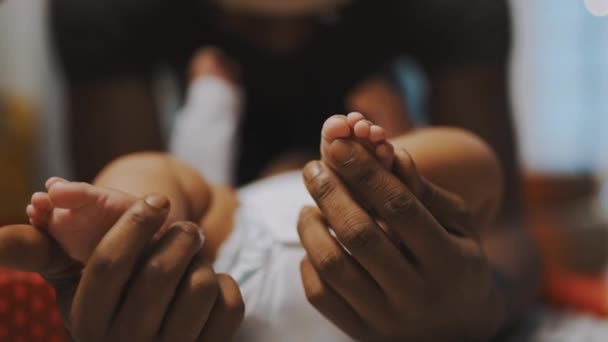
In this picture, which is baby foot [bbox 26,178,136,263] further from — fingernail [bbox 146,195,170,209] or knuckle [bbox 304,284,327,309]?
knuckle [bbox 304,284,327,309]

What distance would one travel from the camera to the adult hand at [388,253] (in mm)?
413

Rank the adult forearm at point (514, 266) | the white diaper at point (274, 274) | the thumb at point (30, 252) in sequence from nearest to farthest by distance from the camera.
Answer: the thumb at point (30, 252) < the white diaper at point (274, 274) < the adult forearm at point (514, 266)

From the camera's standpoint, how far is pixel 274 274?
0.52 m

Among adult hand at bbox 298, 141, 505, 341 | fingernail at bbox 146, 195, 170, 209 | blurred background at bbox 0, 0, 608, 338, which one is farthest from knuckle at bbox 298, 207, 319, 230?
blurred background at bbox 0, 0, 608, 338

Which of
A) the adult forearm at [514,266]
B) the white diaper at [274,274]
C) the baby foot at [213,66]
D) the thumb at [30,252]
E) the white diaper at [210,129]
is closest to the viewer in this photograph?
the thumb at [30,252]

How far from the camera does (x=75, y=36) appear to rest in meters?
0.90

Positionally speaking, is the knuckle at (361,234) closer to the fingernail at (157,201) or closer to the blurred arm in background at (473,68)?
the fingernail at (157,201)

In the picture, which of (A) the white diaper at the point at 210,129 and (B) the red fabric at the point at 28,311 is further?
(A) the white diaper at the point at 210,129

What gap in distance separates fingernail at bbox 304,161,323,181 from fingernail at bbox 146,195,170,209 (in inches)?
3.9

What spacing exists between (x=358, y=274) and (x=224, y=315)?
10 cm

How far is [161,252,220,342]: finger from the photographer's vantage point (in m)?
0.41

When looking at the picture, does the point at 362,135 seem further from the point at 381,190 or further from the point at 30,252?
the point at 30,252

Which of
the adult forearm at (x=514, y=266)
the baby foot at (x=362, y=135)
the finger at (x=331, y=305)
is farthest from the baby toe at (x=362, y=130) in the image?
the adult forearm at (x=514, y=266)

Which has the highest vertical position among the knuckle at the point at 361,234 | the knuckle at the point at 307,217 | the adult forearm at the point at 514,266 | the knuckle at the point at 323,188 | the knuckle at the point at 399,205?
the knuckle at the point at 323,188
